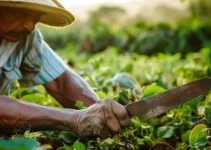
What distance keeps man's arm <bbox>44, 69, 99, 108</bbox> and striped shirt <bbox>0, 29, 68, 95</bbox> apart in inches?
2.0

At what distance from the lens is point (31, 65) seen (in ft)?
10.9

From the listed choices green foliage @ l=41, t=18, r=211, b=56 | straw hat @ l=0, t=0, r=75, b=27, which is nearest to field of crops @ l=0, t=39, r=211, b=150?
straw hat @ l=0, t=0, r=75, b=27

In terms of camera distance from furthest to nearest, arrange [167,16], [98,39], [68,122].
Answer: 1. [167,16]
2. [98,39]
3. [68,122]

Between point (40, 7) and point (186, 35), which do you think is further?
point (186, 35)

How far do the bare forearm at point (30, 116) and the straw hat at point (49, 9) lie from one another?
19.8 inches

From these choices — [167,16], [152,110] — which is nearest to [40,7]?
[152,110]

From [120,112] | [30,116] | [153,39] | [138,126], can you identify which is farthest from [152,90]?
[153,39]

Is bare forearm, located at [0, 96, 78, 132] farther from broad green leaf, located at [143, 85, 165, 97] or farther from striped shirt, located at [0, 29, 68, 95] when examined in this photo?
broad green leaf, located at [143, 85, 165, 97]

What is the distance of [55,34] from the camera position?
15.3 meters

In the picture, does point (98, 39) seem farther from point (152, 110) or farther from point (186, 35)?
point (152, 110)

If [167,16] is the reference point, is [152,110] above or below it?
above

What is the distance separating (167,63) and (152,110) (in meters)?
3.42

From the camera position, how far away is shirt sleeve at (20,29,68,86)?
10.8 ft

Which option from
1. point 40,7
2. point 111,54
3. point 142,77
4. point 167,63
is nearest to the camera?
point 40,7
